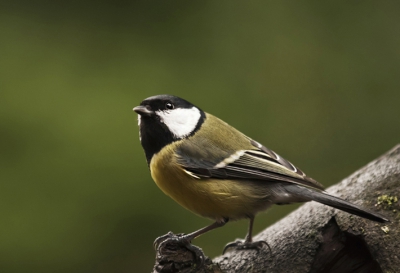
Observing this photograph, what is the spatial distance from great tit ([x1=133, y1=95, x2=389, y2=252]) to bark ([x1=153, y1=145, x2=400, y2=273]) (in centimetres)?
7

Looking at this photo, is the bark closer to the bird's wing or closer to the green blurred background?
the bird's wing

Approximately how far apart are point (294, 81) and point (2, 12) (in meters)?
1.71

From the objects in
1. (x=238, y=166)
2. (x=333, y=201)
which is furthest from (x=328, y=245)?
(x=238, y=166)

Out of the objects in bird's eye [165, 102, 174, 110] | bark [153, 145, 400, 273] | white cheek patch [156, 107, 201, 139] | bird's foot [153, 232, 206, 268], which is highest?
bird's eye [165, 102, 174, 110]

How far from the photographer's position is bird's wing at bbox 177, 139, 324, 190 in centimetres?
Result: 154

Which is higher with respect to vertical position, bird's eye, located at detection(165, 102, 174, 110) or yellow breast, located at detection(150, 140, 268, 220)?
bird's eye, located at detection(165, 102, 174, 110)

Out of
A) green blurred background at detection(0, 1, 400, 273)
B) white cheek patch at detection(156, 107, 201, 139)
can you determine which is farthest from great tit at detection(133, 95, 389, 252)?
green blurred background at detection(0, 1, 400, 273)

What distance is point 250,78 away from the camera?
296 centimetres

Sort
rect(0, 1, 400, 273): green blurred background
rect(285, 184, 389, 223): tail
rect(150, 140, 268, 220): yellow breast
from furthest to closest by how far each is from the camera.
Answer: rect(0, 1, 400, 273): green blurred background, rect(150, 140, 268, 220): yellow breast, rect(285, 184, 389, 223): tail

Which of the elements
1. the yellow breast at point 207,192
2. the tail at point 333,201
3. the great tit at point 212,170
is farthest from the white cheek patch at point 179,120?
the tail at point 333,201

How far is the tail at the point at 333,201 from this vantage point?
1333mm

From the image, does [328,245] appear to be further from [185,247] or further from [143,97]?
[143,97]

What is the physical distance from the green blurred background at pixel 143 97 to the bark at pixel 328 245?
1040 mm

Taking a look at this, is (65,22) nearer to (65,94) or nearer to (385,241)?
(65,94)
